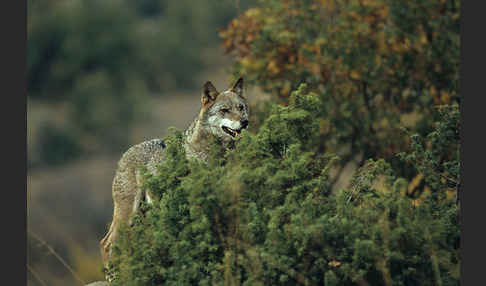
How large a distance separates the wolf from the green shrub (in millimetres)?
708

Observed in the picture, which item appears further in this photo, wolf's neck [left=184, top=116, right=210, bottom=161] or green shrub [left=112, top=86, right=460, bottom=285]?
wolf's neck [left=184, top=116, right=210, bottom=161]

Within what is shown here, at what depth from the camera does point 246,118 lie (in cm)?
736

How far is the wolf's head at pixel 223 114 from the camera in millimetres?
7291

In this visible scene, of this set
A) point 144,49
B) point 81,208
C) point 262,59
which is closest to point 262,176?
point 262,59

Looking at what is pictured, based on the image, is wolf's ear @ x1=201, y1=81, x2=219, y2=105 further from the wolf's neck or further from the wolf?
the wolf's neck

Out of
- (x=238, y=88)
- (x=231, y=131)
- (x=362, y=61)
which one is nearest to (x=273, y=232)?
(x=231, y=131)

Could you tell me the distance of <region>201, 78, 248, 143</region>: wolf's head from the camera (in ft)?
23.9

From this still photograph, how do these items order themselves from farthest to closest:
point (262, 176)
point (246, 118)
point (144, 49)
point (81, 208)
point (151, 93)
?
point (151, 93) < point (144, 49) < point (81, 208) < point (246, 118) < point (262, 176)

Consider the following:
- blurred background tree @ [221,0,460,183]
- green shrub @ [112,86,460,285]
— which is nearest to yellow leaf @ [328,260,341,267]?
green shrub @ [112,86,460,285]

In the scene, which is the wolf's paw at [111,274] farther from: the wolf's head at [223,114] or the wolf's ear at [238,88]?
the wolf's ear at [238,88]

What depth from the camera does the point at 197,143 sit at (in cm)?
742

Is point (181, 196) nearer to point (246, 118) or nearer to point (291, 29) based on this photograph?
point (246, 118)

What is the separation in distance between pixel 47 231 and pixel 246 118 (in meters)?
11.2

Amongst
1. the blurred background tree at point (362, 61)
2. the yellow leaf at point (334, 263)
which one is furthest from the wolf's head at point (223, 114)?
the blurred background tree at point (362, 61)
